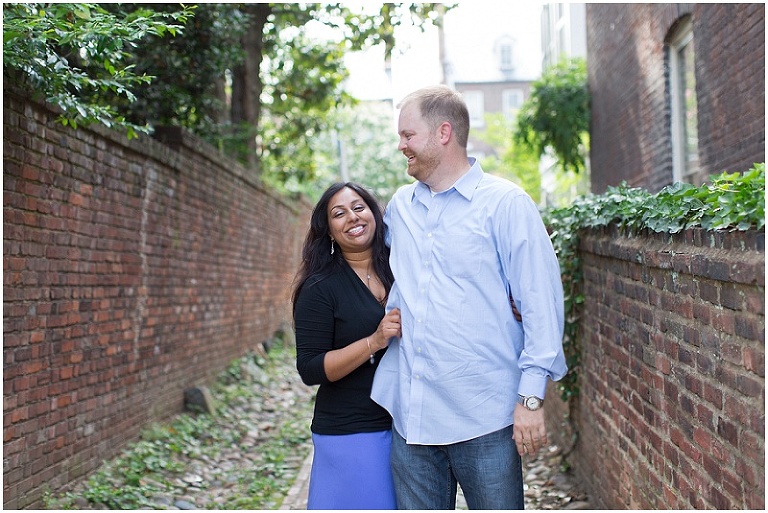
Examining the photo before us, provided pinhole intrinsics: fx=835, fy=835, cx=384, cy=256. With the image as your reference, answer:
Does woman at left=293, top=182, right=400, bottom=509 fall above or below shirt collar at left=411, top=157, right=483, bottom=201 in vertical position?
below

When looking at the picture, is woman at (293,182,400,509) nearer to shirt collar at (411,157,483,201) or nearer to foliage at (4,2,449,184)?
shirt collar at (411,157,483,201)

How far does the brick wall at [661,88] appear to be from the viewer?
665cm

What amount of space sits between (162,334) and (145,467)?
159 cm

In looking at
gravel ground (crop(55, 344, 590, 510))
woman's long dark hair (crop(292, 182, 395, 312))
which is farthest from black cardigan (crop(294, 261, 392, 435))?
gravel ground (crop(55, 344, 590, 510))

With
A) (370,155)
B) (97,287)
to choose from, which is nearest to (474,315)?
(97,287)

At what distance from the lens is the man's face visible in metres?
3.19

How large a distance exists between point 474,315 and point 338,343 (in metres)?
0.62

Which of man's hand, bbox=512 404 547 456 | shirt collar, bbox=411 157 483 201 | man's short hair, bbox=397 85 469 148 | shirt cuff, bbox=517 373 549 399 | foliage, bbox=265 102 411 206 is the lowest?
man's hand, bbox=512 404 547 456

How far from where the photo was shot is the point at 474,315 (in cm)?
301

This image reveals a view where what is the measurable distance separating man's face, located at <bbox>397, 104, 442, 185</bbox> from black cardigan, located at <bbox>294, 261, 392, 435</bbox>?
579mm

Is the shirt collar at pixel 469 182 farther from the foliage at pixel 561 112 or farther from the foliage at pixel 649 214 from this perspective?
the foliage at pixel 561 112

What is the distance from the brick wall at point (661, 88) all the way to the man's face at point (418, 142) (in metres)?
4.16

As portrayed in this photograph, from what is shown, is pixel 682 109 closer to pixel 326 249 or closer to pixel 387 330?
pixel 326 249

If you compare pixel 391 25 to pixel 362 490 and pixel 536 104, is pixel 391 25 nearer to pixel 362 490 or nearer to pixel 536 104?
pixel 536 104
